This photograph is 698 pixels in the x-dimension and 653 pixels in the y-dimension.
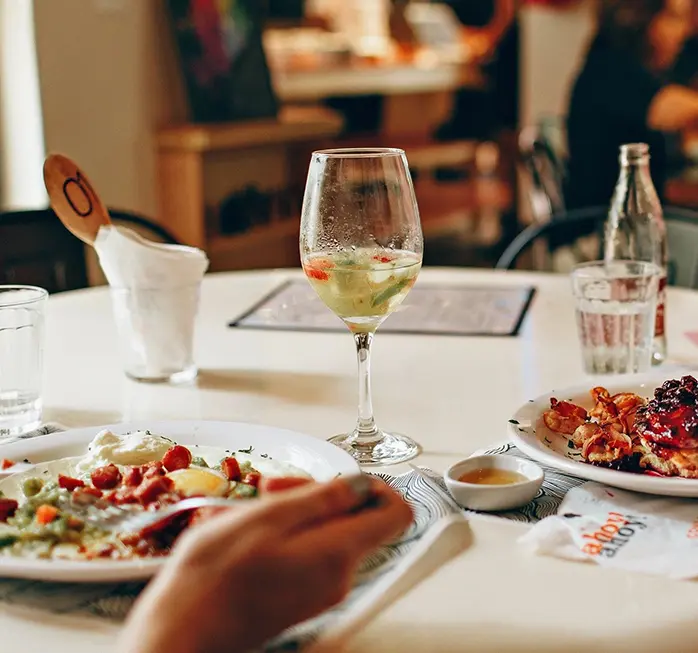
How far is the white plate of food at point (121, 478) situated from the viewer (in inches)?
27.0

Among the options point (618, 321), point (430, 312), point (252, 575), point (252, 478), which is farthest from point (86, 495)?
point (430, 312)

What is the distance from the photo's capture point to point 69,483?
79 cm

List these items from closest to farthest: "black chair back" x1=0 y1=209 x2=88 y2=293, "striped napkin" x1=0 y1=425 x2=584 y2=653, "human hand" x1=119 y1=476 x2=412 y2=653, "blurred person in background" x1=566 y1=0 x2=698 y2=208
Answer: "human hand" x1=119 y1=476 x2=412 y2=653
"striped napkin" x1=0 y1=425 x2=584 y2=653
"black chair back" x1=0 y1=209 x2=88 y2=293
"blurred person in background" x1=566 y1=0 x2=698 y2=208

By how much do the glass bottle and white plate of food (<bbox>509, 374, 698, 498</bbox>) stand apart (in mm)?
478

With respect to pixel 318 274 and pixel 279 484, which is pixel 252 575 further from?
pixel 318 274

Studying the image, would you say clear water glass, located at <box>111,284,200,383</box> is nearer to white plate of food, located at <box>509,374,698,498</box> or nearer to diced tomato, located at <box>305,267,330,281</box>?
diced tomato, located at <box>305,267,330,281</box>

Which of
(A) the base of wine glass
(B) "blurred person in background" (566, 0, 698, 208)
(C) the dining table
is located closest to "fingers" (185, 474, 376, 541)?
(C) the dining table

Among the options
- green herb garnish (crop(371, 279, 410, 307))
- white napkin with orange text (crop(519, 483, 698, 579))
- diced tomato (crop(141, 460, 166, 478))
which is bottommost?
white napkin with orange text (crop(519, 483, 698, 579))

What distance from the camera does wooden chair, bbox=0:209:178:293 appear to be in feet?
6.83

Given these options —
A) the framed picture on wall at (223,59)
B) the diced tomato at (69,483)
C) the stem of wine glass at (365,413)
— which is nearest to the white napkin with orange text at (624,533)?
the stem of wine glass at (365,413)

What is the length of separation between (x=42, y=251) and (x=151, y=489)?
4.98 feet

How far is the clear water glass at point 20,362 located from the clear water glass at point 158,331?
0.55 ft

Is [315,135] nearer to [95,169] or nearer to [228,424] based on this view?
[95,169]

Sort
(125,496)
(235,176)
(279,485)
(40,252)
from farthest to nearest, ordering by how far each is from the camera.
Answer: (235,176) < (40,252) < (125,496) < (279,485)
